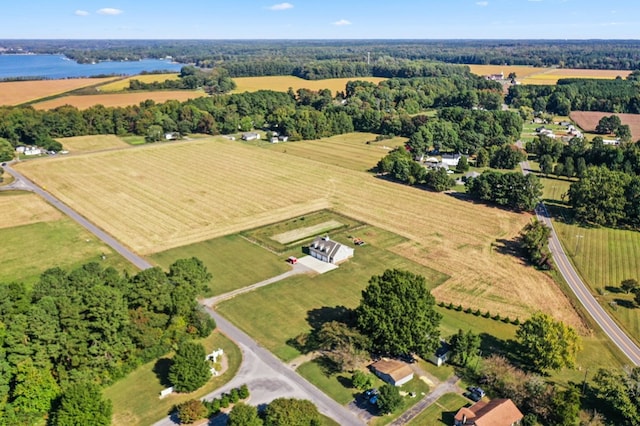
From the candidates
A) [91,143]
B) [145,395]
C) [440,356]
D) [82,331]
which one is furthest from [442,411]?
[91,143]

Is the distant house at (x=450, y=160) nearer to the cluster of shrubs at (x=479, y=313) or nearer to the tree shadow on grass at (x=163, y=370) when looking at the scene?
the cluster of shrubs at (x=479, y=313)

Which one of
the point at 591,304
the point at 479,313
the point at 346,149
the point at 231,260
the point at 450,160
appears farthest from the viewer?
the point at 346,149

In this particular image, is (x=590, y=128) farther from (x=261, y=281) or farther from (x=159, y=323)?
(x=159, y=323)

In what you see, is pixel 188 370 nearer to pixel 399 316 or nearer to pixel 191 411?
pixel 191 411

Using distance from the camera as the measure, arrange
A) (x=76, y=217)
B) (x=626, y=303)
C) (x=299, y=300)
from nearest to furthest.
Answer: (x=299, y=300) → (x=626, y=303) → (x=76, y=217)

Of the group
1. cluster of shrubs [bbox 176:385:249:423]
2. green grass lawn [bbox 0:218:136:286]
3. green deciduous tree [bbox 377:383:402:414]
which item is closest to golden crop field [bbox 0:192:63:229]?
green grass lawn [bbox 0:218:136:286]

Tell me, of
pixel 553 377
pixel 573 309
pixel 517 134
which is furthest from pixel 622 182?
pixel 517 134
